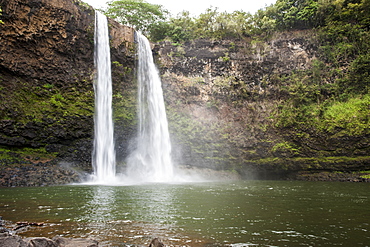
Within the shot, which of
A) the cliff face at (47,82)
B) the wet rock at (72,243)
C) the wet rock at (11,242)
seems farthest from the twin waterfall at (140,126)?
the wet rock at (11,242)

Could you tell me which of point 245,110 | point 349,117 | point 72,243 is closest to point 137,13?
point 245,110

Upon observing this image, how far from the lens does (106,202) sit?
27.4ft

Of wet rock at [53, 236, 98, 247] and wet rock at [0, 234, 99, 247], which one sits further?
wet rock at [53, 236, 98, 247]

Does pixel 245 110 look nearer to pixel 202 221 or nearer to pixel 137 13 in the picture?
pixel 137 13

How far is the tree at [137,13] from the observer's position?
3244 centimetres

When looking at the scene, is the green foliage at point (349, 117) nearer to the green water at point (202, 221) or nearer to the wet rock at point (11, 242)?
the green water at point (202, 221)

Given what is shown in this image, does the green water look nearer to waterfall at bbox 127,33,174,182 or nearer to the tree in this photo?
waterfall at bbox 127,33,174,182

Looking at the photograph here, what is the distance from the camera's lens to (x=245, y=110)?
26.0 metres

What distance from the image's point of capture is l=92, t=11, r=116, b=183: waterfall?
1880 cm

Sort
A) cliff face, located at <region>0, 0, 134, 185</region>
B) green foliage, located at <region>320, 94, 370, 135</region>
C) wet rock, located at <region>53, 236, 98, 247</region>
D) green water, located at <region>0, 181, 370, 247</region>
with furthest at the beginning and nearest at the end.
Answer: green foliage, located at <region>320, 94, 370, 135</region>
cliff face, located at <region>0, 0, 134, 185</region>
green water, located at <region>0, 181, 370, 247</region>
wet rock, located at <region>53, 236, 98, 247</region>

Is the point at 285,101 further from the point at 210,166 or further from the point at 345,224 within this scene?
the point at 345,224

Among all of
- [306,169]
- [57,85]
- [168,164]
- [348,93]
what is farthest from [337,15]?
[57,85]

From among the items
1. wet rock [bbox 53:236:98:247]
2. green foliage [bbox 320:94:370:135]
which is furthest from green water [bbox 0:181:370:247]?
green foliage [bbox 320:94:370:135]

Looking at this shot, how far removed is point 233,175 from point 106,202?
52.8 feet
